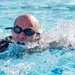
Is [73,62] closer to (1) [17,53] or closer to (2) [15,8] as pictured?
(1) [17,53]

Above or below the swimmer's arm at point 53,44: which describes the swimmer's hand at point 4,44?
above

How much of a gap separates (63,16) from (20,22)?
164 inches

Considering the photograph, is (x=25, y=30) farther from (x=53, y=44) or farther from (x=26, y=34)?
(x=53, y=44)

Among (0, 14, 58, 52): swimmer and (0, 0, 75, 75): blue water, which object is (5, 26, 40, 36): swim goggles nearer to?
(0, 14, 58, 52): swimmer

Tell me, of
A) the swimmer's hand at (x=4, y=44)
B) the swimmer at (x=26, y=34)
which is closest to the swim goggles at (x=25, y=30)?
the swimmer at (x=26, y=34)

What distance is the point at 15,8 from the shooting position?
31.1ft

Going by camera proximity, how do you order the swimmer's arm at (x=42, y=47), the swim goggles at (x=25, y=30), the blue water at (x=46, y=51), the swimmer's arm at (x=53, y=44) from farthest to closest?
the swimmer's arm at (x=53, y=44) → the swimmer's arm at (x=42, y=47) → the swim goggles at (x=25, y=30) → the blue water at (x=46, y=51)

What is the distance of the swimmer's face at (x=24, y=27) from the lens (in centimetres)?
431

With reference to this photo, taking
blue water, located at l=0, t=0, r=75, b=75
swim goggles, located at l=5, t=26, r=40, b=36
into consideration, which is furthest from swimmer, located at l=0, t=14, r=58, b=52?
blue water, located at l=0, t=0, r=75, b=75

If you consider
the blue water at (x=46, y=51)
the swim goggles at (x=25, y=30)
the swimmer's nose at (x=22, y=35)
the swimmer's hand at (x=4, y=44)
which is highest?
the swim goggles at (x=25, y=30)

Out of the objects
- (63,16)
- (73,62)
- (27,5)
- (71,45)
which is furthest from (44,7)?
(73,62)

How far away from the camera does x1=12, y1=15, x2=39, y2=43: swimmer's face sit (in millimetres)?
4312

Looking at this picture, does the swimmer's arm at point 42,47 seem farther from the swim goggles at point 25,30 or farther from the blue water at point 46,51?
the swim goggles at point 25,30

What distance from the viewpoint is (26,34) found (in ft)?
14.3
